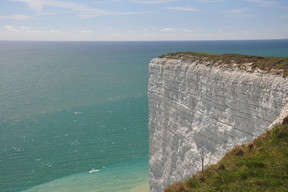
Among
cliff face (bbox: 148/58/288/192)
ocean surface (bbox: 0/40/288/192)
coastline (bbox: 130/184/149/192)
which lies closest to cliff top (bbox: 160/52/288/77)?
cliff face (bbox: 148/58/288/192)

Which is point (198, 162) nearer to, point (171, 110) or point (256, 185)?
point (171, 110)

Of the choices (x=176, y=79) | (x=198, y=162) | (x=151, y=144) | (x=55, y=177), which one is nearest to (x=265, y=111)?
(x=198, y=162)

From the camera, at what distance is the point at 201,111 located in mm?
18797

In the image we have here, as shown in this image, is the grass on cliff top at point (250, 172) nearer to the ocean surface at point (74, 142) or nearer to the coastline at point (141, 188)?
the coastline at point (141, 188)

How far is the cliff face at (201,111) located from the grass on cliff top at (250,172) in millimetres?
2472

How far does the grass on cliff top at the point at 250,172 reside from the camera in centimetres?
813

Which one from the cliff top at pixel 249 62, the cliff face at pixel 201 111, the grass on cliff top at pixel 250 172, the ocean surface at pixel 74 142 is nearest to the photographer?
the grass on cliff top at pixel 250 172

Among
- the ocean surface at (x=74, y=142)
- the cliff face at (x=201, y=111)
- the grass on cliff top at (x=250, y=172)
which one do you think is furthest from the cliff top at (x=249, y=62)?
the ocean surface at (x=74, y=142)

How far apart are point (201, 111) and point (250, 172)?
10006mm

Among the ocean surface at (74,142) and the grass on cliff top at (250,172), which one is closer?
the grass on cliff top at (250,172)

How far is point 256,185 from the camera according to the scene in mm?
8055

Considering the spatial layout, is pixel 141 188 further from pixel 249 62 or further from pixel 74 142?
→ pixel 249 62

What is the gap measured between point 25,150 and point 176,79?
Result: 2359cm

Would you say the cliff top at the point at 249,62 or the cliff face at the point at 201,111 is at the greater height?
the cliff top at the point at 249,62
